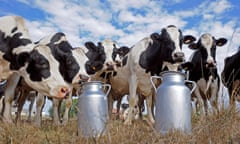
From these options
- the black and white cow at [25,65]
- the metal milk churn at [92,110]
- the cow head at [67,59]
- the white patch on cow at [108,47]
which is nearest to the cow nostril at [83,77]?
the cow head at [67,59]

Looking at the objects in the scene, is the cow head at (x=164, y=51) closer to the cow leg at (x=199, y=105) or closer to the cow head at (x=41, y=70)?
the cow leg at (x=199, y=105)

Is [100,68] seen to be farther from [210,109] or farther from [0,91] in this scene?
[210,109]

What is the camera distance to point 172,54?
721 cm

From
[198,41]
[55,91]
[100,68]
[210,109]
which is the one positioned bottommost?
[210,109]

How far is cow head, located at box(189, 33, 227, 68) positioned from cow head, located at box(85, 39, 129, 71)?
192 cm

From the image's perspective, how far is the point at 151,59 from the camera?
7.98 m

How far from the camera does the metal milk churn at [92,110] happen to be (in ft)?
13.3

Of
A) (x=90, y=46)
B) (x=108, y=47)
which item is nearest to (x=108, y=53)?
(x=108, y=47)

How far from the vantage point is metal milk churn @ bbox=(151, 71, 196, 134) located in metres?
3.92

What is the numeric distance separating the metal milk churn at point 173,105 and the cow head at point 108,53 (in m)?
4.73

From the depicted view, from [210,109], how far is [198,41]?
504cm

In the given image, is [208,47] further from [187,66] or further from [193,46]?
[187,66]

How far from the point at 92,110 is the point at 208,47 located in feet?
17.6

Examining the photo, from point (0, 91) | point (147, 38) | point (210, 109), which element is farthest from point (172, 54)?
point (0, 91)
